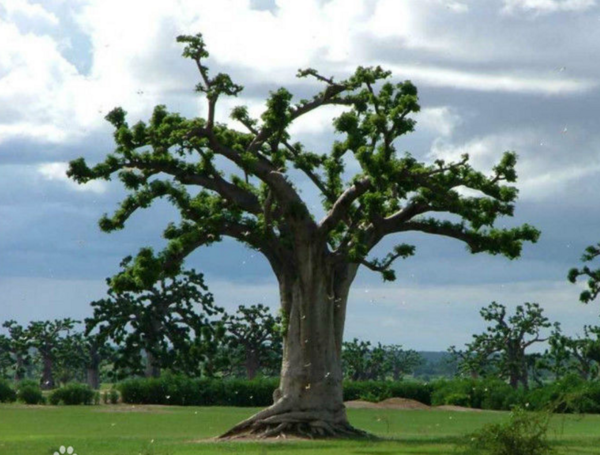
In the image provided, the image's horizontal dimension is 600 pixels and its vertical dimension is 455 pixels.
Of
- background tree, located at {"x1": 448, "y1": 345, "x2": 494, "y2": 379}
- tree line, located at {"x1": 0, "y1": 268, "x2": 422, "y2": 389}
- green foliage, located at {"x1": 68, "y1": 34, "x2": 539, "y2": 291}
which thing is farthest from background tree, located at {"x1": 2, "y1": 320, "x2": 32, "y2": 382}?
green foliage, located at {"x1": 68, "y1": 34, "x2": 539, "y2": 291}

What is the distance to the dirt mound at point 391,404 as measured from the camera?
5741 centimetres

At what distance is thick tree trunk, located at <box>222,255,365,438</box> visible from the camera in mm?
34844

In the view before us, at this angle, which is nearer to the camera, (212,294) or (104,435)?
(104,435)

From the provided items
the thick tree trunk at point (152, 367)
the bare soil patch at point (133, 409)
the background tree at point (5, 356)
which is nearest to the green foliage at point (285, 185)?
the bare soil patch at point (133, 409)

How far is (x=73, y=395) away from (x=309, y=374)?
91.4 ft

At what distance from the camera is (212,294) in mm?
84000

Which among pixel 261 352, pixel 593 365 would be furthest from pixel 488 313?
pixel 261 352

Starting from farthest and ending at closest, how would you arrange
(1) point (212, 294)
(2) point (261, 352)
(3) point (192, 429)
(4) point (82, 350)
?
(4) point (82, 350) → (2) point (261, 352) → (1) point (212, 294) → (3) point (192, 429)

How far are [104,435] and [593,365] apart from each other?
6577 centimetres

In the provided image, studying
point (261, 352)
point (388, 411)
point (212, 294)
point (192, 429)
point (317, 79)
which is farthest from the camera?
point (261, 352)

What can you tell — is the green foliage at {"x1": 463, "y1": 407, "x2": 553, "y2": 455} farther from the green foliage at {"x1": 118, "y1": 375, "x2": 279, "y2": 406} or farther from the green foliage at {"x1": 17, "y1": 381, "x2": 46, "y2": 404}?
the green foliage at {"x1": 17, "y1": 381, "x2": 46, "y2": 404}

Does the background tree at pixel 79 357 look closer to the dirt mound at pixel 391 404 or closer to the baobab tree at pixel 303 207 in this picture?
the dirt mound at pixel 391 404

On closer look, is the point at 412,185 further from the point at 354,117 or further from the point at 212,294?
the point at 212,294

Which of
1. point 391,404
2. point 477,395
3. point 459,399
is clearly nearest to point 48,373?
point 391,404
